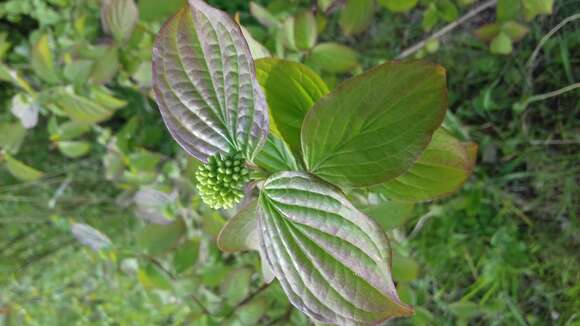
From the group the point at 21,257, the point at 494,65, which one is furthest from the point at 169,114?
the point at 21,257

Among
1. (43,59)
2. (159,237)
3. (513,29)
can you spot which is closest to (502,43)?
(513,29)

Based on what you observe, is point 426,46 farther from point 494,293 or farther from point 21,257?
point 21,257

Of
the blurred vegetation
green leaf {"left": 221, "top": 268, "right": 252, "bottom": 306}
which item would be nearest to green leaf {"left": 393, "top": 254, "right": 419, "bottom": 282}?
the blurred vegetation

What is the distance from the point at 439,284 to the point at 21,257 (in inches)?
61.1

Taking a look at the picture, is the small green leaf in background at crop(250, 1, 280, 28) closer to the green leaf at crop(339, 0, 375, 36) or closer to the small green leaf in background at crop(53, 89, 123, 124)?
the green leaf at crop(339, 0, 375, 36)

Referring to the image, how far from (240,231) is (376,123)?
23 cm

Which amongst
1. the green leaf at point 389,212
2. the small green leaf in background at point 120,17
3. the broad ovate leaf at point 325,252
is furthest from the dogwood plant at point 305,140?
the small green leaf in background at point 120,17

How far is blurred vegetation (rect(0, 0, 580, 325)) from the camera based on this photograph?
1.07 meters

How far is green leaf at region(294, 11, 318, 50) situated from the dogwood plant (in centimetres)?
45

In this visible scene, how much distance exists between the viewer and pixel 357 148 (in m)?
0.54

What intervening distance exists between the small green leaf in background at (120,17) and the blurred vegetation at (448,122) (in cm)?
4

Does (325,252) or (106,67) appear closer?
(325,252)

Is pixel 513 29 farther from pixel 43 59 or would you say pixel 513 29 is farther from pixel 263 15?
pixel 43 59

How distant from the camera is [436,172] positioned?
66 centimetres
